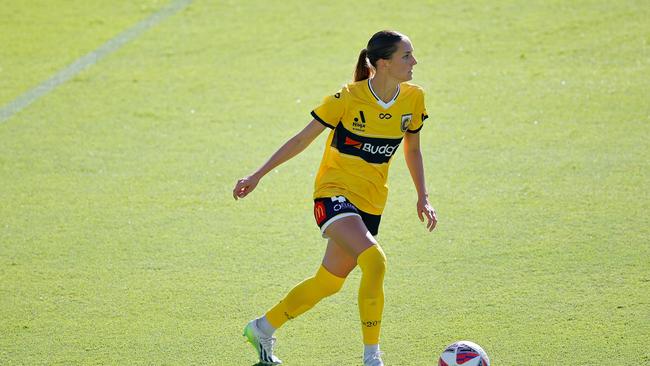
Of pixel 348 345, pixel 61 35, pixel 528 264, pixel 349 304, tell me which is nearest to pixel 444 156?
pixel 528 264

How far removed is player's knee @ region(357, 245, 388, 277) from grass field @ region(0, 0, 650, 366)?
74 cm

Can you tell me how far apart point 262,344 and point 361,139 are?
1317mm

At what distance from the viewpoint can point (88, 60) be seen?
38.9 ft

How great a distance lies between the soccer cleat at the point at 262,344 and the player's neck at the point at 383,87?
A: 1.50 metres

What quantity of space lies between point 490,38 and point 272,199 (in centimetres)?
475

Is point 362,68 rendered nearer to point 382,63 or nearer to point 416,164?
point 382,63

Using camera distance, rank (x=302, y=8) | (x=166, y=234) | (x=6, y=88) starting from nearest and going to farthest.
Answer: (x=166, y=234), (x=6, y=88), (x=302, y=8)

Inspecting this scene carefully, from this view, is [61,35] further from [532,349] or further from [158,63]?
[532,349]


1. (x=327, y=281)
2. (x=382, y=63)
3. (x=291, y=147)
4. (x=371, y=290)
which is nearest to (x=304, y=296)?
Result: (x=327, y=281)

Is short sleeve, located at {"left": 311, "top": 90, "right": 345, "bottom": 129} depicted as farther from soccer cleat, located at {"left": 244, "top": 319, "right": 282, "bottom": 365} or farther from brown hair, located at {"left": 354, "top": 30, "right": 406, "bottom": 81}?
soccer cleat, located at {"left": 244, "top": 319, "right": 282, "bottom": 365}

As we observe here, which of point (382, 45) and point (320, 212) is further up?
point (382, 45)

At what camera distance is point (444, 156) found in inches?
357

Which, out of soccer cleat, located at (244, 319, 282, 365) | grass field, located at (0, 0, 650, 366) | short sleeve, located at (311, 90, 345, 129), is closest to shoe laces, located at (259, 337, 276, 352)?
soccer cleat, located at (244, 319, 282, 365)

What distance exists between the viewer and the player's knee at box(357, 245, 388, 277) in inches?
202
